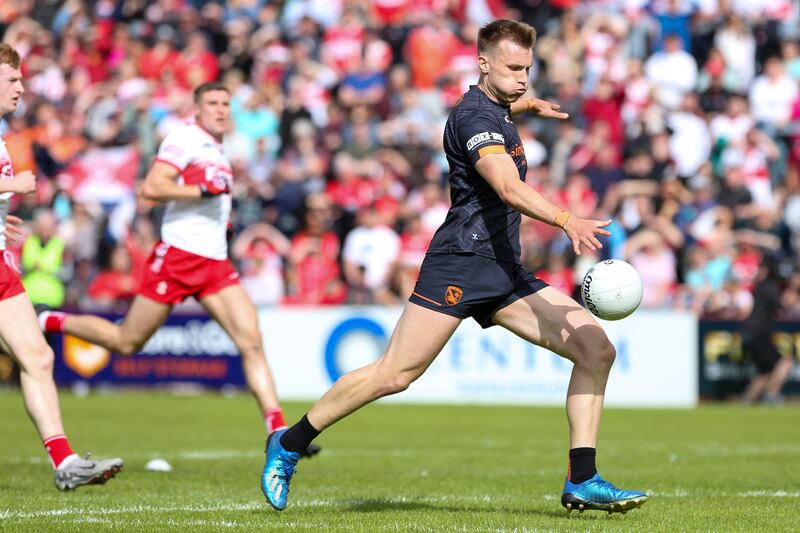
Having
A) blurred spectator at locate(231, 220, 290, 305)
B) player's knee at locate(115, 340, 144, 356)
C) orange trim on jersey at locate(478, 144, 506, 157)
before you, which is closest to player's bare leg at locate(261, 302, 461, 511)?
orange trim on jersey at locate(478, 144, 506, 157)

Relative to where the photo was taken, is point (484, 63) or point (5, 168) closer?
point (484, 63)

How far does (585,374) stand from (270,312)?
42.7 ft

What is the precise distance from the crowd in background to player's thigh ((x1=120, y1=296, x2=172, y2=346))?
911 centimetres

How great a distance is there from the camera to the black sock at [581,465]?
25.0ft

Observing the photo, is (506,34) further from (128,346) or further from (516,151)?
(128,346)

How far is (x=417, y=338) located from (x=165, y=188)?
392 cm

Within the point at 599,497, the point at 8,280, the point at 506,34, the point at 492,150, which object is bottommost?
the point at 599,497

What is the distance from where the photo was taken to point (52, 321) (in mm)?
11406

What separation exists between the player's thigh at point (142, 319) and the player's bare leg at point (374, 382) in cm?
343

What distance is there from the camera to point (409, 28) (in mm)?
25234

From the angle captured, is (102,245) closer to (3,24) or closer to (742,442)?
(3,24)

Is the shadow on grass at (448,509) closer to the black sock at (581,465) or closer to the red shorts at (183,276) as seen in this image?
the black sock at (581,465)

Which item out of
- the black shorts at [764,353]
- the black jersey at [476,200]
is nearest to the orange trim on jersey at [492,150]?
the black jersey at [476,200]

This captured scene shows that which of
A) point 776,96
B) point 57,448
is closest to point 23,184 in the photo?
point 57,448
